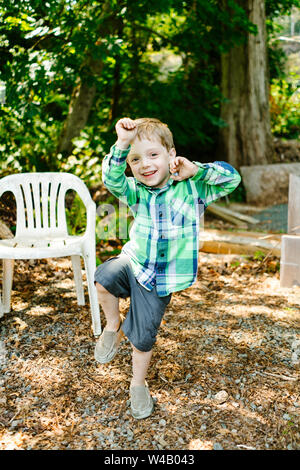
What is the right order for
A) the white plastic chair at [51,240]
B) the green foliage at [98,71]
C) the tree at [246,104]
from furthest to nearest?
1. the tree at [246,104]
2. the green foliage at [98,71]
3. the white plastic chair at [51,240]

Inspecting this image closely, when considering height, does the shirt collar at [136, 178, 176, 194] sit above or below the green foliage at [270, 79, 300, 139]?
below

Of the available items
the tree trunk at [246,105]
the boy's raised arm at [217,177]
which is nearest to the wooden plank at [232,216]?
the tree trunk at [246,105]

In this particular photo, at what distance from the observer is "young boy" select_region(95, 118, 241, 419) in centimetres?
183

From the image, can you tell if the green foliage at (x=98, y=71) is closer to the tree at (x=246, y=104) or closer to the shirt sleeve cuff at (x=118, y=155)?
the tree at (x=246, y=104)

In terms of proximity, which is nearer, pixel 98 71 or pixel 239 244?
pixel 239 244

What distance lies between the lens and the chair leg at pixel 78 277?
9.98ft

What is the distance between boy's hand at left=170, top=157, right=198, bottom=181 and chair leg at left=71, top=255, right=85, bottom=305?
145 centimetres

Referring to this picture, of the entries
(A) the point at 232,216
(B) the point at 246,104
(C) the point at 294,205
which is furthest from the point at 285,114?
(C) the point at 294,205

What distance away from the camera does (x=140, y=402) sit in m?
1.89

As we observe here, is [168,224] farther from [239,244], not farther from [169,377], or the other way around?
[239,244]

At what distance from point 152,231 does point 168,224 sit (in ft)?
0.26

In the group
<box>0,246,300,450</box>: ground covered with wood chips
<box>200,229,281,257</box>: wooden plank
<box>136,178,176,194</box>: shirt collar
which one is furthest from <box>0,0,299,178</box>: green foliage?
<box>136,178,176,194</box>: shirt collar

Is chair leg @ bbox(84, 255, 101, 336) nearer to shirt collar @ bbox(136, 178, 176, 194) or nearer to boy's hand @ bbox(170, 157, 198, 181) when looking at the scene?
shirt collar @ bbox(136, 178, 176, 194)

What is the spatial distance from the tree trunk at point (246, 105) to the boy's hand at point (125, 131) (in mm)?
5653
